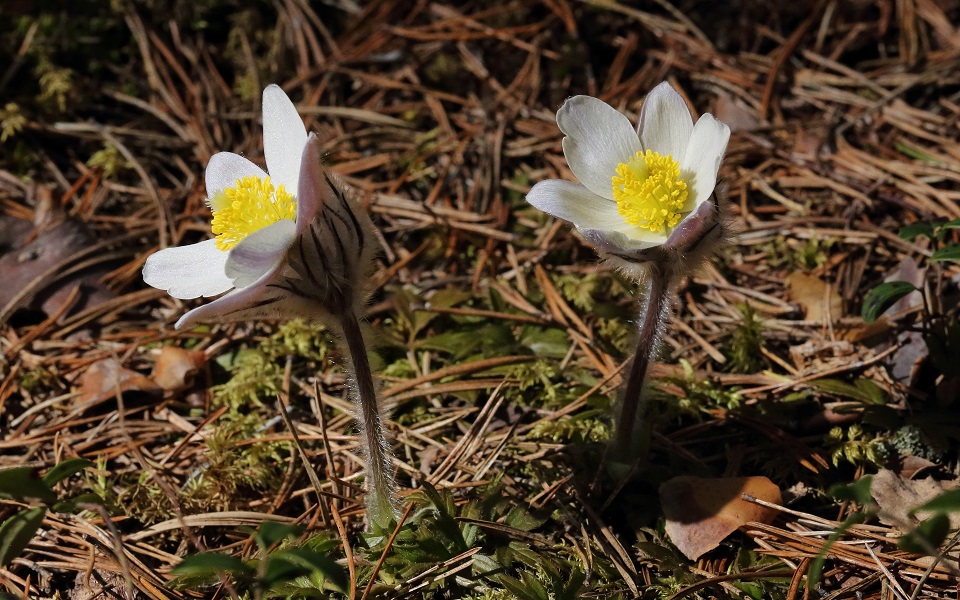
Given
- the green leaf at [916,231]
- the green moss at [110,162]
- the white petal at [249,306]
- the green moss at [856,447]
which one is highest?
the white petal at [249,306]

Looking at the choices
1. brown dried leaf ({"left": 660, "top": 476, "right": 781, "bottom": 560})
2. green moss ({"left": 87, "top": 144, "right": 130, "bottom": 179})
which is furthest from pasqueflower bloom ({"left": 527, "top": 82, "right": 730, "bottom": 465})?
A: green moss ({"left": 87, "top": 144, "right": 130, "bottom": 179})

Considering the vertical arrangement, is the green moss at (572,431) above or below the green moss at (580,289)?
below

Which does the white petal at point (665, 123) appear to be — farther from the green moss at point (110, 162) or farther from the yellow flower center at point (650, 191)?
the green moss at point (110, 162)

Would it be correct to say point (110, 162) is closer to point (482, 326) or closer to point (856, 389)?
point (482, 326)

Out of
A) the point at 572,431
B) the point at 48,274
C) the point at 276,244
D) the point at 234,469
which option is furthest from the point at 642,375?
the point at 48,274

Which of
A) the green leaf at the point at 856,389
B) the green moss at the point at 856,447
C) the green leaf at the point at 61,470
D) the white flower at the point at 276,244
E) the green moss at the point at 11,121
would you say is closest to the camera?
the green leaf at the point at 61,470

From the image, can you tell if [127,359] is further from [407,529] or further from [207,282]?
[407,529]

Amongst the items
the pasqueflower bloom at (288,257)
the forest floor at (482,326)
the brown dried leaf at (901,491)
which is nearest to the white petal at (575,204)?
the forest floor at (482,326)

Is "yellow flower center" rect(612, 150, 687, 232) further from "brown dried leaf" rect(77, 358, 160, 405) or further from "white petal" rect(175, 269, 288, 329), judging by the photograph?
"brown dried leaf" rect(77, 358, 160, 405)
